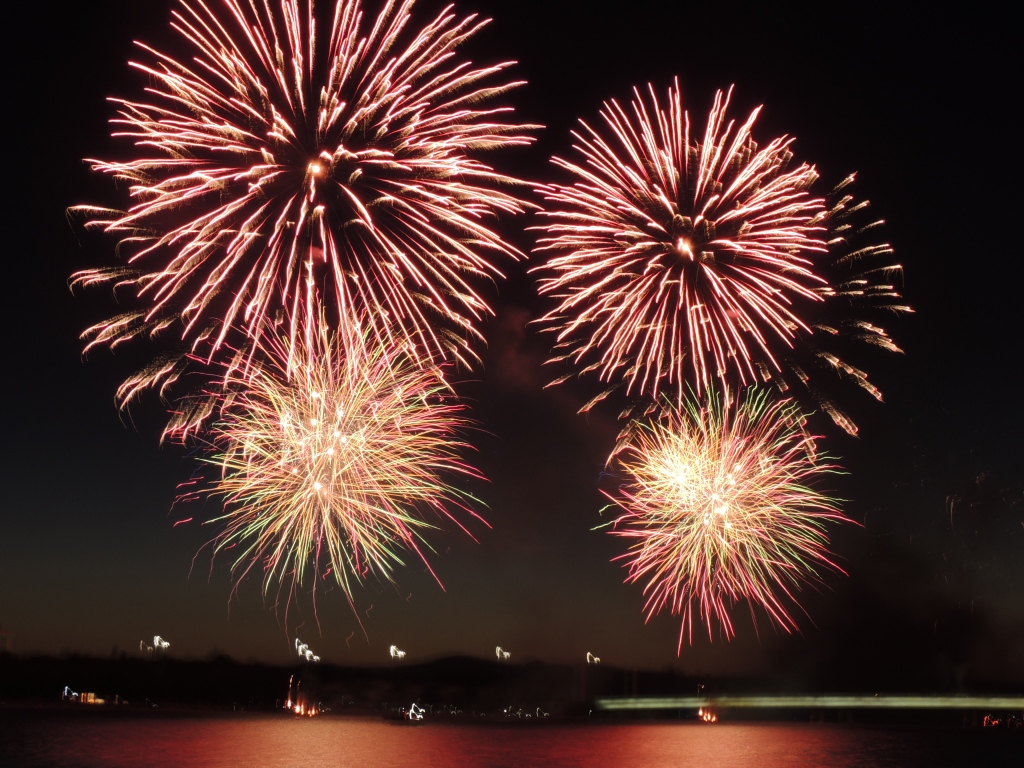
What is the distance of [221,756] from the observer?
3956cm

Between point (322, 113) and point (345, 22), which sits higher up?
point (345, 22)

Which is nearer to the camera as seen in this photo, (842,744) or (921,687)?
(842,744)

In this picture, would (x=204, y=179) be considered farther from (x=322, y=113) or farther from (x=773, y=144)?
(x=773, y=144)

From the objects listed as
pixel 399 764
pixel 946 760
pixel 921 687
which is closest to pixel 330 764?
pixel 399 764

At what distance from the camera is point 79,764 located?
3366 centimetres

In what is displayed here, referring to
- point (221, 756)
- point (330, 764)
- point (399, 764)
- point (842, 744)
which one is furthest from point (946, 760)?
point (221, 756)

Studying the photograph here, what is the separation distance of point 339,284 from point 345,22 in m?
5.54

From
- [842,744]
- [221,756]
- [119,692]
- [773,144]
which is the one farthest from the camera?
[119,692]

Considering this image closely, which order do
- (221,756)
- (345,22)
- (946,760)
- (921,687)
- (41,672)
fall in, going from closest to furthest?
(345,22) → (221,756) → (946,760) → (921,687) → (41,672)

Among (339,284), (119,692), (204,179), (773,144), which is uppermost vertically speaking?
(773,144)

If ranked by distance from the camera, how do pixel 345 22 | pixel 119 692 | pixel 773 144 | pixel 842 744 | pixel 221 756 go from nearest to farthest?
pixel 345 22 < pixel 773 144 < pixel 221 756 < pixel 842 744 < pixel 119 692

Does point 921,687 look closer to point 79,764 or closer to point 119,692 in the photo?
point 79,764

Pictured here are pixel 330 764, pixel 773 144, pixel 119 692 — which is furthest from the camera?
pixel 119 692

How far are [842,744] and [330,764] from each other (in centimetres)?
3832
